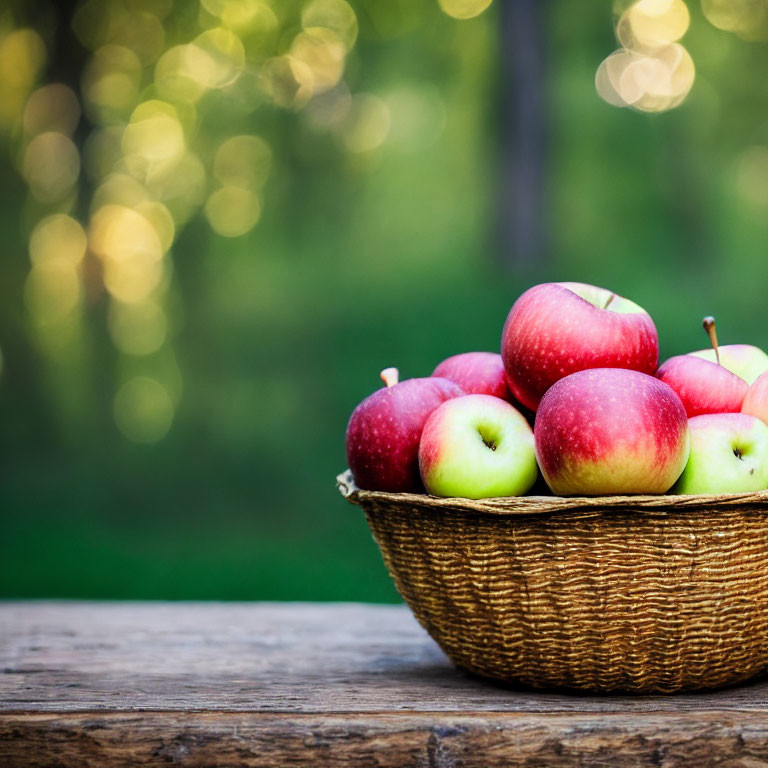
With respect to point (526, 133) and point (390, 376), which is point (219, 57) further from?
point (390, 376)

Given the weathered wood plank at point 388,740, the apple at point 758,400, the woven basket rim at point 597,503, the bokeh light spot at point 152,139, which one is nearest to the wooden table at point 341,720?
the weathered wood plank at point 388,740

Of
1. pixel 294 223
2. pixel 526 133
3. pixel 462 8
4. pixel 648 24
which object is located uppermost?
pixel 462 8

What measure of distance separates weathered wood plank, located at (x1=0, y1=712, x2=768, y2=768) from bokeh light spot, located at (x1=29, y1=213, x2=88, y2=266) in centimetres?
444

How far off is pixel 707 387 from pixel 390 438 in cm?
40

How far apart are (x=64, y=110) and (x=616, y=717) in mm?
4815

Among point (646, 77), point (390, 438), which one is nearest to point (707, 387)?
point (390, 438)

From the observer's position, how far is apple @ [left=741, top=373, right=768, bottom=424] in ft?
3.60

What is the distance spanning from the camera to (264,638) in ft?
4.48

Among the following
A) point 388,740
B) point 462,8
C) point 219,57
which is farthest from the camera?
point 219,57

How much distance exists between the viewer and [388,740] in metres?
0.91

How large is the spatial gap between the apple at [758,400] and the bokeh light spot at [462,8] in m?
4.16

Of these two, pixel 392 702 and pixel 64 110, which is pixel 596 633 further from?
pixel 64 110

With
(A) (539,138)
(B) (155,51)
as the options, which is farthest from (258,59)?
(A) (539,138)

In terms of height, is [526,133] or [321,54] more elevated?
[321,54]
